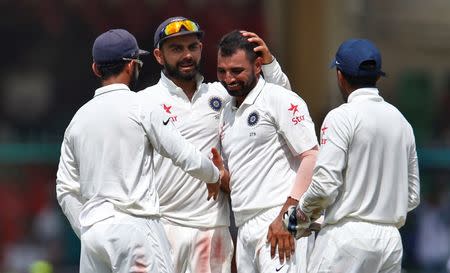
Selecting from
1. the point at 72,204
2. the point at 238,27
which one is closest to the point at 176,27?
the point at 72,204

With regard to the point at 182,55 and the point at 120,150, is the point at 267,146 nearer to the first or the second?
the point at 182,55

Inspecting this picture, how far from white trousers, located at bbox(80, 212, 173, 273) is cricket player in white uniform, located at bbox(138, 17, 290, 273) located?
0.67 meters

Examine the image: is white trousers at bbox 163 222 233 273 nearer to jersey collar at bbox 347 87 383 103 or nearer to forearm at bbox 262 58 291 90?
forearm at bbox 262 58 291 90

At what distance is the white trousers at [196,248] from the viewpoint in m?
7.93

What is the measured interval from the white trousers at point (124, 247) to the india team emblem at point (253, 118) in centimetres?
86

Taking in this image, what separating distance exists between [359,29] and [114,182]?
11.3 metres

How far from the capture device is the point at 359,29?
59.7ft

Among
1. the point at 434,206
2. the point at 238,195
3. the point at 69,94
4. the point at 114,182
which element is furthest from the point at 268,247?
the point at 69,94

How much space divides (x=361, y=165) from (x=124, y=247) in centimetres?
127

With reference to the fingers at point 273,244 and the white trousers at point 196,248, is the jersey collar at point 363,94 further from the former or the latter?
the white trousers at point 196,248

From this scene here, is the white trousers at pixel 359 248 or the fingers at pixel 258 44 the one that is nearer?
the white trousers at pixel 359 248

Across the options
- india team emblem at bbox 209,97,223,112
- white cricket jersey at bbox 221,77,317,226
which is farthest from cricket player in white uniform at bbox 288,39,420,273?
india team emblem at bbox 209,97,223,112

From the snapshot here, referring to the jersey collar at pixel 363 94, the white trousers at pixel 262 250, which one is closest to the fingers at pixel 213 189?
the white trousers at pixel 262 250

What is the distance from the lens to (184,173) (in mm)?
7969
